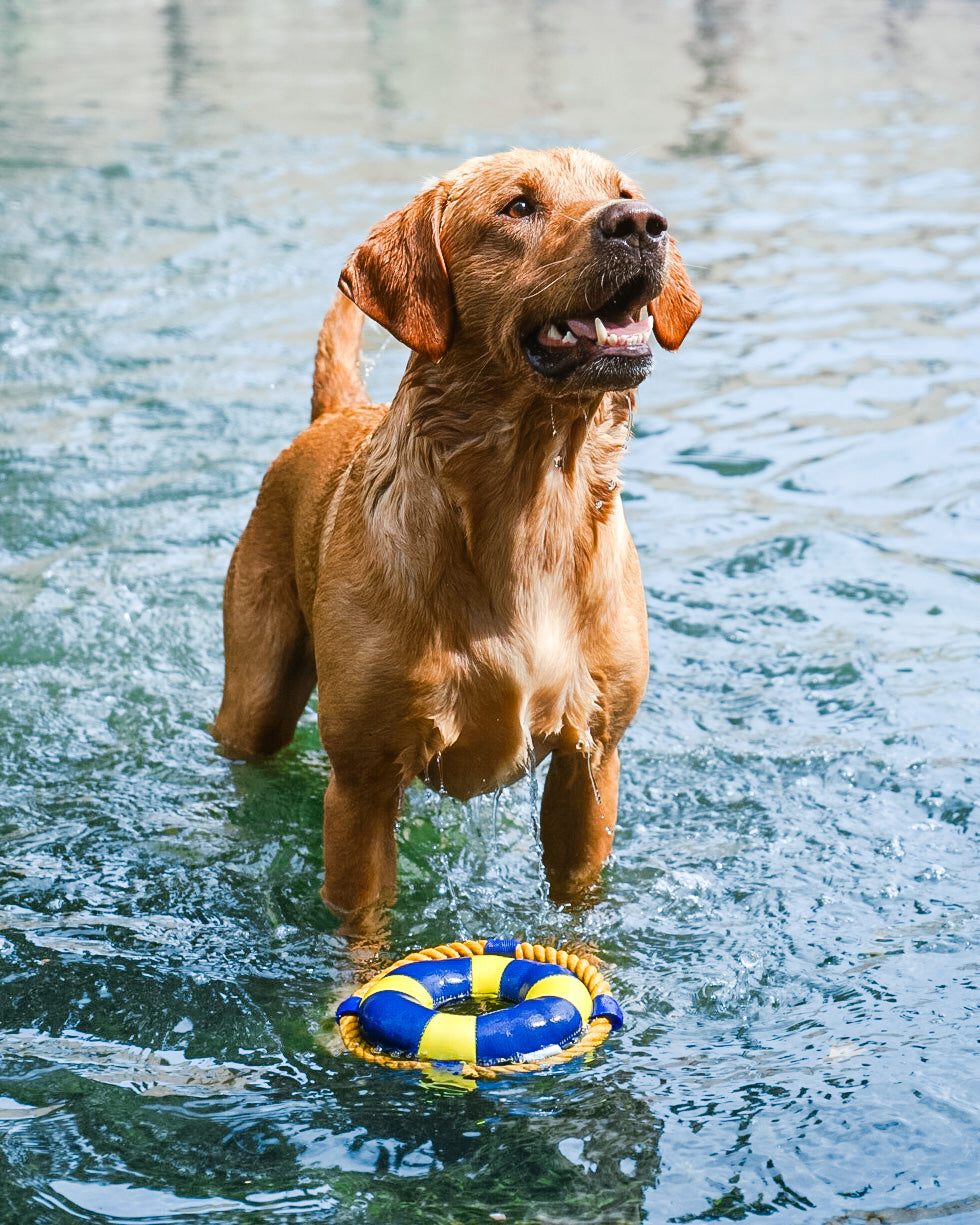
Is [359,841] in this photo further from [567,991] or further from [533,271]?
[533,271]

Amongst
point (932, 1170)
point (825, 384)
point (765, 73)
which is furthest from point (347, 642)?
point (765, 73)

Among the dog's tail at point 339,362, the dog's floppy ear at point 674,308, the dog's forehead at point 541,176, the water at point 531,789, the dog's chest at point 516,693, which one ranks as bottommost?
the water at point 531,789

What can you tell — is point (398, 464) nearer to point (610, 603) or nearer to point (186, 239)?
point (610, 603)

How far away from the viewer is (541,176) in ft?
12.1

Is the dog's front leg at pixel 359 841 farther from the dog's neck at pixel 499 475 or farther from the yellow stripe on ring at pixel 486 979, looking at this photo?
the dog's neck at pixel 499 475

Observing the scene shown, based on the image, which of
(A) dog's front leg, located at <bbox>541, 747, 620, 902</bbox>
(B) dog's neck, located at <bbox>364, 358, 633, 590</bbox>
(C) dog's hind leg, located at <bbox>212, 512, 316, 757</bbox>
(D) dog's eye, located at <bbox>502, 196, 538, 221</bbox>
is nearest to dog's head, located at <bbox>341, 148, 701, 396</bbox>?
(D) dog's eye, located at <bbox>502, 196, 538, 221</bbox>

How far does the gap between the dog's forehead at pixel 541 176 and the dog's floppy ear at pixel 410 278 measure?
0.32 feet

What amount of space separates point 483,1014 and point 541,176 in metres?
2.18

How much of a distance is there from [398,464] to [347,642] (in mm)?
499

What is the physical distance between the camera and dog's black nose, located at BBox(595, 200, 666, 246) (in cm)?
338

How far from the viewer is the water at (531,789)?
3504 mm

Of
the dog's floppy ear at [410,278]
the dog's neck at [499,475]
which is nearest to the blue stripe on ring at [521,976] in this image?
the dog's neck at [499,475]

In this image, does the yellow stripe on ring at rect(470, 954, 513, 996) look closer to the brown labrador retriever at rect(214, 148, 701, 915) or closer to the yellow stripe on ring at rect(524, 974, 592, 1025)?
the yellow stripe on ring at rect(524, 974, 592, 1025)

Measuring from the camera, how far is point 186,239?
11.9 m
